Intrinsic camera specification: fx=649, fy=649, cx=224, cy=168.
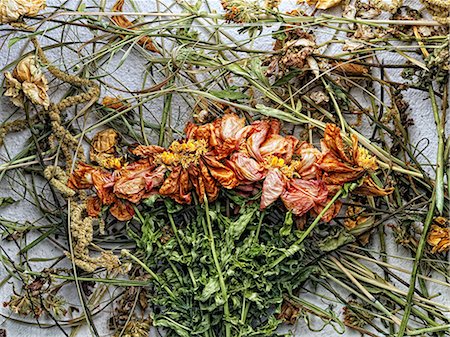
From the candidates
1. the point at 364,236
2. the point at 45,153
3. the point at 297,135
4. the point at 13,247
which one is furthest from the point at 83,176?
the point at 364,236

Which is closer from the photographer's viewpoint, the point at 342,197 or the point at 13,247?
the point at 342,197

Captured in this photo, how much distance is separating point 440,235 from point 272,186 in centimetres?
31

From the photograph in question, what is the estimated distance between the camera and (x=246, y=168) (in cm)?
112

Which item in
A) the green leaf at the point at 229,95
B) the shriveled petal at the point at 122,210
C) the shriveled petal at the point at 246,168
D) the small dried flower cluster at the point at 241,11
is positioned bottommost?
the shriveled petal at the point at 122,210

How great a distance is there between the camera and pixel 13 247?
125 cm

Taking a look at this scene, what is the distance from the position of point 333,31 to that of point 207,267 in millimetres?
499

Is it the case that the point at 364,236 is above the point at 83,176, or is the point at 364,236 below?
below

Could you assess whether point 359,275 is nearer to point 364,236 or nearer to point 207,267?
point 364,236

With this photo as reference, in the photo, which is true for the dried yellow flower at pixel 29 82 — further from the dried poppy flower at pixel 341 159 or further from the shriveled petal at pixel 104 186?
the dried poppy flower at pixel 341 159

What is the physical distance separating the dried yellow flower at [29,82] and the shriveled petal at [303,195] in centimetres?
46

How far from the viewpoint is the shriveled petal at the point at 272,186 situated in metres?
1.10

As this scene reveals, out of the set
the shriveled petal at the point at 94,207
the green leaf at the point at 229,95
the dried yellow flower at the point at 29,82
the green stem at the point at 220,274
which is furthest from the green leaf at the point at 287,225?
the dried yellow flower at the point at 29,82

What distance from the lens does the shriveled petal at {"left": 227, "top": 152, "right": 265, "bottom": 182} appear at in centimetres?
112

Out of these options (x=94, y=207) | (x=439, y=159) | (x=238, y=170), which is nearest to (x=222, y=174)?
(x=238, y=170)
